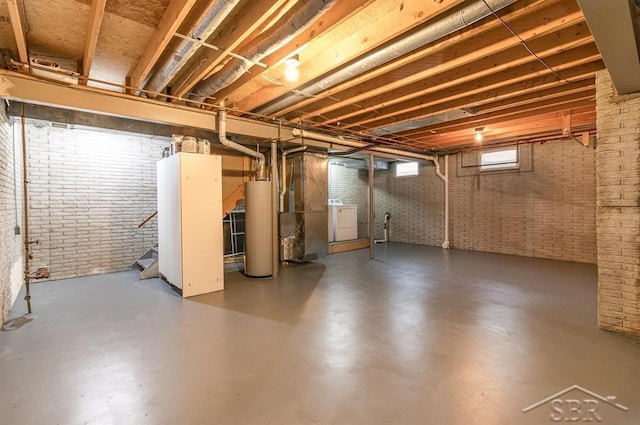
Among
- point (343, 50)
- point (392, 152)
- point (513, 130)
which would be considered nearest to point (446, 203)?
point (392, 152)

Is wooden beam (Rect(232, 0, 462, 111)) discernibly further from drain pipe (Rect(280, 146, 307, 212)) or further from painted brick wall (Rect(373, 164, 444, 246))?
painted brick wall (Rect(373, 164, 444, 246))

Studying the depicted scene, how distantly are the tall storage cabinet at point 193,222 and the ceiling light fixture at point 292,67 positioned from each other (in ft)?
5.46

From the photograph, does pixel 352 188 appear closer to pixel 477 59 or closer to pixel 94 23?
pixel 477 59

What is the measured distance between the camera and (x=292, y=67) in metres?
2.90

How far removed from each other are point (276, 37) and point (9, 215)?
383cm

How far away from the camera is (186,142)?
12.9 ft

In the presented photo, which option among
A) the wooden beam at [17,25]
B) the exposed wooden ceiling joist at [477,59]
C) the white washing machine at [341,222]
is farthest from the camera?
the white washing machine at [341,222]

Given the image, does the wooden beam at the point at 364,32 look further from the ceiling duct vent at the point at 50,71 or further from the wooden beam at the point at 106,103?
the ceiling duct vent at the point at 50,71

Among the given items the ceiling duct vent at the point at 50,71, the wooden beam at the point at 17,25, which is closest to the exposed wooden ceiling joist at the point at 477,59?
the ceiling duct vent at the point at 50,71

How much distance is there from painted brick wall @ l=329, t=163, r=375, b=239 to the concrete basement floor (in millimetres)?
5062

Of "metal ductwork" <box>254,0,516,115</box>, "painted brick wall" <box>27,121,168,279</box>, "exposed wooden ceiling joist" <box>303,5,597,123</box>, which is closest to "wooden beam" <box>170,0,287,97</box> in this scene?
"metal ductwork" <box>254,0,516,115</box>

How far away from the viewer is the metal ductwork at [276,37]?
1903 mm

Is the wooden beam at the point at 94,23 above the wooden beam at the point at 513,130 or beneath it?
beneath

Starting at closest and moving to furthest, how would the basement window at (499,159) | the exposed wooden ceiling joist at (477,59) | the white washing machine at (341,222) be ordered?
the exposed wooden ceiling joist at (477,59)
the basement window at (499,159)
the white washing machine at (341,222)
